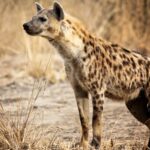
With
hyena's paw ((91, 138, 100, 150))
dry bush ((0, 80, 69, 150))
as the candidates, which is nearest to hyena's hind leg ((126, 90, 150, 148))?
hyena's paw ((91, 138, 100, 150))

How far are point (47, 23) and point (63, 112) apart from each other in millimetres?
2121

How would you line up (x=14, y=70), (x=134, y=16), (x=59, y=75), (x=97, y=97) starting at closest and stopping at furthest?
(x=97, y=97) → (x=59, y=75) → (x=14, y=70) → (x=134, y=16)

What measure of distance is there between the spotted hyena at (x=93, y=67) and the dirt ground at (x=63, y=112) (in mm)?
324

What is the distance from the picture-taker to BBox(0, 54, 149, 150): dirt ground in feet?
25.1

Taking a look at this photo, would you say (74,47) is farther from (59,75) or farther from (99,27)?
(99,27)

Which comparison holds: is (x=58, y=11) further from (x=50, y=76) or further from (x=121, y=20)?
(x=121, y=20)

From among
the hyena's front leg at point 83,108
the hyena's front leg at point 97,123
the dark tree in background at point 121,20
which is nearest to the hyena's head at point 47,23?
the hyena's front leg at point 83,108

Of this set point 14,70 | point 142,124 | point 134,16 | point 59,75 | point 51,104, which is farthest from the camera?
point 134,16

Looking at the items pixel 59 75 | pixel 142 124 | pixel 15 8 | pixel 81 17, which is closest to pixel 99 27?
pixel 81 17

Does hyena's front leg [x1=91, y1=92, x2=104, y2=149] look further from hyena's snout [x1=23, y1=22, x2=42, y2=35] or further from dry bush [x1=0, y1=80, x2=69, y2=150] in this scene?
hyena's snout [x1=23, y1=22, x2=42, y2=35]

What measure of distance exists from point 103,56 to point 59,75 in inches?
173

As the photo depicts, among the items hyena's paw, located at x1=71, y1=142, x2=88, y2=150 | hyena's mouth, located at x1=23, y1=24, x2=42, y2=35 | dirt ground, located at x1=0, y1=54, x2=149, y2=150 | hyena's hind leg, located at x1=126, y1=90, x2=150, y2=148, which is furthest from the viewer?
dirt ground, located at x1=0, y1=54, x2=149, y2=150

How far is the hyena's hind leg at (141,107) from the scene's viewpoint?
24.6 feet

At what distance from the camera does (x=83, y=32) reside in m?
7.27
